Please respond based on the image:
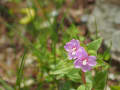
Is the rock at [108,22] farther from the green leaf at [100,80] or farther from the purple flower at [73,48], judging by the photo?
the purple flower at [73,48]

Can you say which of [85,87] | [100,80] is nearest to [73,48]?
[85,87]

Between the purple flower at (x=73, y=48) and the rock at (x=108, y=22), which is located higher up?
the purple flower at (x=73, y=48)

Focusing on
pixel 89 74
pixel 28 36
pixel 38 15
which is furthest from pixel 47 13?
pixel 89 74

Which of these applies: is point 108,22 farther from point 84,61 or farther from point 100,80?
point 84,61

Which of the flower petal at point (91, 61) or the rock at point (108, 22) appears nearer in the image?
the flower petal at point (91, 61)

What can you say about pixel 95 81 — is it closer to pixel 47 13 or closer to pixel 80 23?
pixel 80 23

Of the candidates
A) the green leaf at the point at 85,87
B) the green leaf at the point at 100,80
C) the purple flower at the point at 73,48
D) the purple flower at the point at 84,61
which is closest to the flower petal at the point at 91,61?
the purple flower at the point at 84,61

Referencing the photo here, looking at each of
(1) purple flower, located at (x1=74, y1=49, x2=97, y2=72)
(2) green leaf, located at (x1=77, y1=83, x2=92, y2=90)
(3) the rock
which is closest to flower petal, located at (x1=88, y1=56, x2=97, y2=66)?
(1) purple flower, located at (x1=74, y1=49, x2=97, y2=72)
